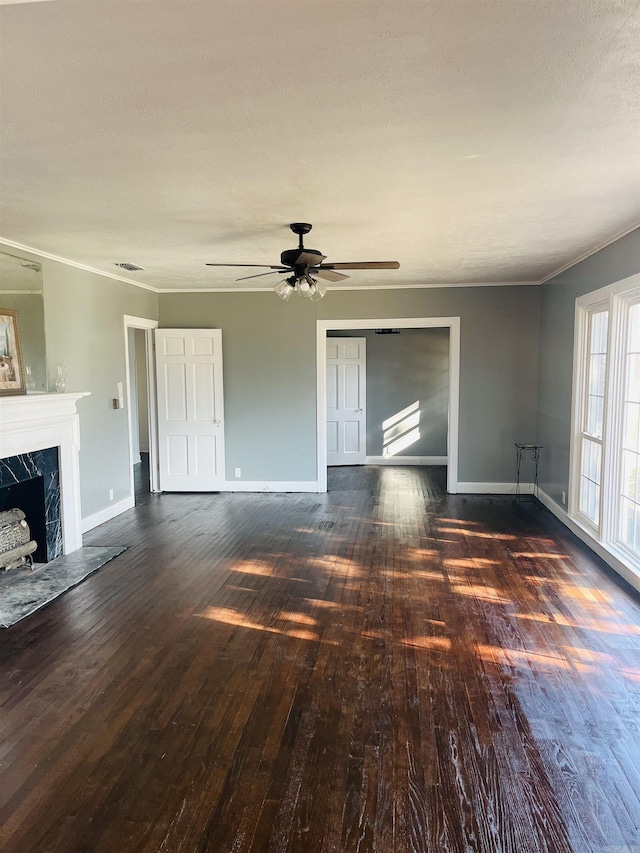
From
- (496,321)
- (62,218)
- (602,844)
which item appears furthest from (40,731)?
(496,321)

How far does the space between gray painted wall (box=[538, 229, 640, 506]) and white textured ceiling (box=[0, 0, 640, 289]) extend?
71cm

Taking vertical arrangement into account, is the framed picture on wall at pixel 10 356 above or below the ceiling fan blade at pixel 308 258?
below

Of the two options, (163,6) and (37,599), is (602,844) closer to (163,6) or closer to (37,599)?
(163,6)

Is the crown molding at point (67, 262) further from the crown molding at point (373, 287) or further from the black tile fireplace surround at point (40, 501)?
the black tile fireplace surround at point (40, 501)

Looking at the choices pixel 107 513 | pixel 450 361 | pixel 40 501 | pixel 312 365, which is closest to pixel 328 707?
pixel 40 501

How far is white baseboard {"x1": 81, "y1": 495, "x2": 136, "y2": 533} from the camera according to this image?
18.2 feet

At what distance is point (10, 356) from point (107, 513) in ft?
7.33

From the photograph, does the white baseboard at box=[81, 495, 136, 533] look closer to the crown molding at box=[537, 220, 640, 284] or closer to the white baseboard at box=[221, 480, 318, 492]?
the white baseboard at box=[221, 480, 318, 492]

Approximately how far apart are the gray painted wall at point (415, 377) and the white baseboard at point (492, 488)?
90.3 inches

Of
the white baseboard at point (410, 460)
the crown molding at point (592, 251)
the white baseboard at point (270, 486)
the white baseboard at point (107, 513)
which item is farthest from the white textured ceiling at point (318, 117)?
the white baseboard at point (410, 460)

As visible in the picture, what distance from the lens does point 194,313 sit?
7.21 metres

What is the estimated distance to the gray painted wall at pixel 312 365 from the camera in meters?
6.91

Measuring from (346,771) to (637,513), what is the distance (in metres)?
3.21

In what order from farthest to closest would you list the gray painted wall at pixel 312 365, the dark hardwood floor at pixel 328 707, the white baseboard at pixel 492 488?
the white baseboard at pixel 492 488 < the gray painted wall at pixel 312 365 < the dark hardwood floor at pixel 328 707
